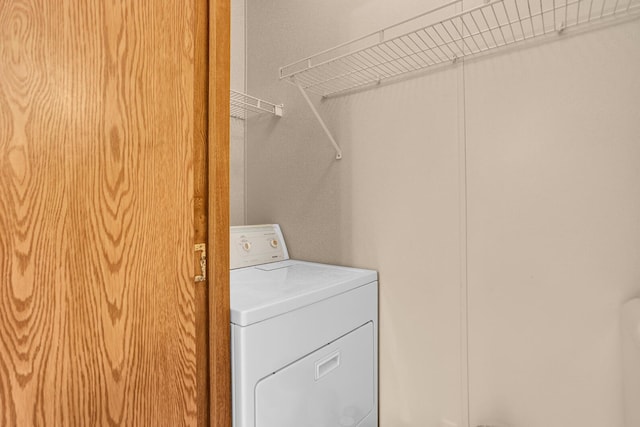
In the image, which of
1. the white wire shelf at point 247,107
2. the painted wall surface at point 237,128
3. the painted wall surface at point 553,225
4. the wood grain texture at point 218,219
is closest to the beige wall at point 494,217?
the painted wall surface at point 553,225

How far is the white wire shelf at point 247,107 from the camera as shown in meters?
1.75

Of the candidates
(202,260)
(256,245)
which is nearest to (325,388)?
(202,260)

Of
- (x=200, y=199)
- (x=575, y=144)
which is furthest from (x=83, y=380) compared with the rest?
(x=575, y=144)

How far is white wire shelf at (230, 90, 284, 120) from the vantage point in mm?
1755

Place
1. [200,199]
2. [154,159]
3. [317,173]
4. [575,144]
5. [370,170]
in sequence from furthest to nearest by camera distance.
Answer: [317,173] < [370,170] < [575,144] < [200,199] < [154,159]

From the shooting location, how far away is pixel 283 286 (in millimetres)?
1170

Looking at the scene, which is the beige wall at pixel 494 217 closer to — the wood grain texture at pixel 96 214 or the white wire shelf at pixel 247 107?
the white wire shelf at pixel 247 107

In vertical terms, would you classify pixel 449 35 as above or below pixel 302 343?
above

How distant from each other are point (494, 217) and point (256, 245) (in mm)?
1080

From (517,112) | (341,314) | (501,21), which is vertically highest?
(501,21)

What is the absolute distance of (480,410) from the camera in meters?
1.19

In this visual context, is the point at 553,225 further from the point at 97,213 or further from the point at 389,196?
the point at 97,213

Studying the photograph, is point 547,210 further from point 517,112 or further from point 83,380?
point 83,380

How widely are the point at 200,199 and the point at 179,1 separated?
485mm
